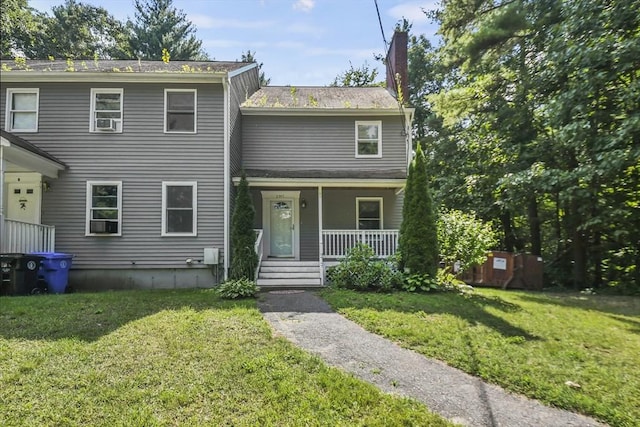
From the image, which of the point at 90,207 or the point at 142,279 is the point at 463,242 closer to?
the point at 142,279

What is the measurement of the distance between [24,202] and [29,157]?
1826mm

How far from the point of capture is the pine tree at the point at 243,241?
9.50 m

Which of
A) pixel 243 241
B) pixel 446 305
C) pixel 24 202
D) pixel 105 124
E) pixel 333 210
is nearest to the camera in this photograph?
pixel 446 305

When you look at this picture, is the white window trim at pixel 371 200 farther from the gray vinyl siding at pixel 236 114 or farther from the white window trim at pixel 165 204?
the white window trim at pixel 165 204

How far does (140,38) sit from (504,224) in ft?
86.1

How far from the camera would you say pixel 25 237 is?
9.10 meters

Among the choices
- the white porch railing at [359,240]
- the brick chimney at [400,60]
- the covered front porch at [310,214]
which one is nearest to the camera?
the white porch railing at [359,240]

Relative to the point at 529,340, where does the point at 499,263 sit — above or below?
above

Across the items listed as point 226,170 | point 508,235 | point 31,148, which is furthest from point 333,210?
point 508,235

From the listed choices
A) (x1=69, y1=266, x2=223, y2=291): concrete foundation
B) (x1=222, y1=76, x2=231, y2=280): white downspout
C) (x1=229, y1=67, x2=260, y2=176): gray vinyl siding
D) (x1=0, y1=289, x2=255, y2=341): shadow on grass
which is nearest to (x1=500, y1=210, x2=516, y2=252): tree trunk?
(x1=229, y1=67, x2=260, y2=176): gray vinyl siding

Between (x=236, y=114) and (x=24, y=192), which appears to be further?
(x=236, y=114)

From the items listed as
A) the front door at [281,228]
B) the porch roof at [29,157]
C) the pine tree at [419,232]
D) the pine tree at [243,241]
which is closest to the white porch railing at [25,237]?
the porch roof at [29,157]

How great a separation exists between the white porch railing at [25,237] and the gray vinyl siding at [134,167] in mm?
292

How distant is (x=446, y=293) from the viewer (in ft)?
29.3
